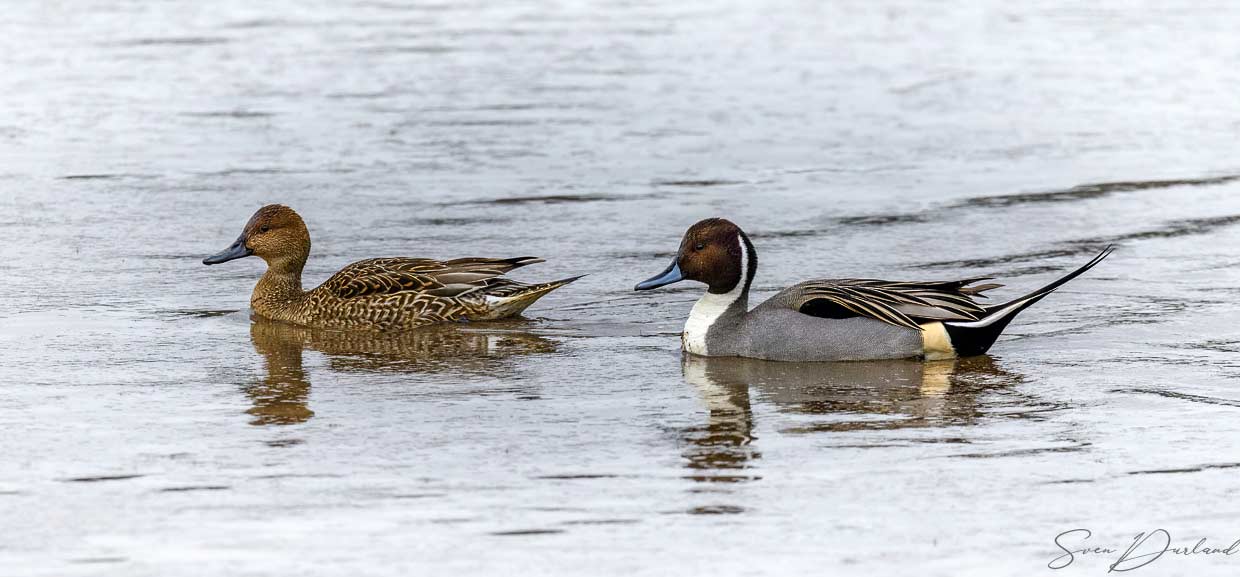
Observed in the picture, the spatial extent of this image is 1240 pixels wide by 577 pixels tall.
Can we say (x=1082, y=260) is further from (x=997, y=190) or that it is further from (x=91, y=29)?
(x=91, y=29)

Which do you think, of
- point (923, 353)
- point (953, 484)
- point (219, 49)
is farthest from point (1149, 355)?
point (219, 49)

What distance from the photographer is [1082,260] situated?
1172cm

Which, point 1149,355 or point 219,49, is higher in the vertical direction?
point 219,49

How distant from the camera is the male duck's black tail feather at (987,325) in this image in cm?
880

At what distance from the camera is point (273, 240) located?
35.0ft

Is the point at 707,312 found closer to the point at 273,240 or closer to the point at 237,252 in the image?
the point at 273,240

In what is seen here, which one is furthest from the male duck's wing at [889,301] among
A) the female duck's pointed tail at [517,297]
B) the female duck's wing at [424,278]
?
the female duck's wing at [424,278]

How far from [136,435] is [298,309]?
9.83 ft

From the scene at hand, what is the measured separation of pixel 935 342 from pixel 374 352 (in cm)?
284

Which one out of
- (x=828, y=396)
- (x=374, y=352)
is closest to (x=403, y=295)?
(x=374, y=352)

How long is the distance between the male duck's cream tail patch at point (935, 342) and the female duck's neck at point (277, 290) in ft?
11.9

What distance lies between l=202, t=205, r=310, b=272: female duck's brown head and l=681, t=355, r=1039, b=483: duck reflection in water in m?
2.83
